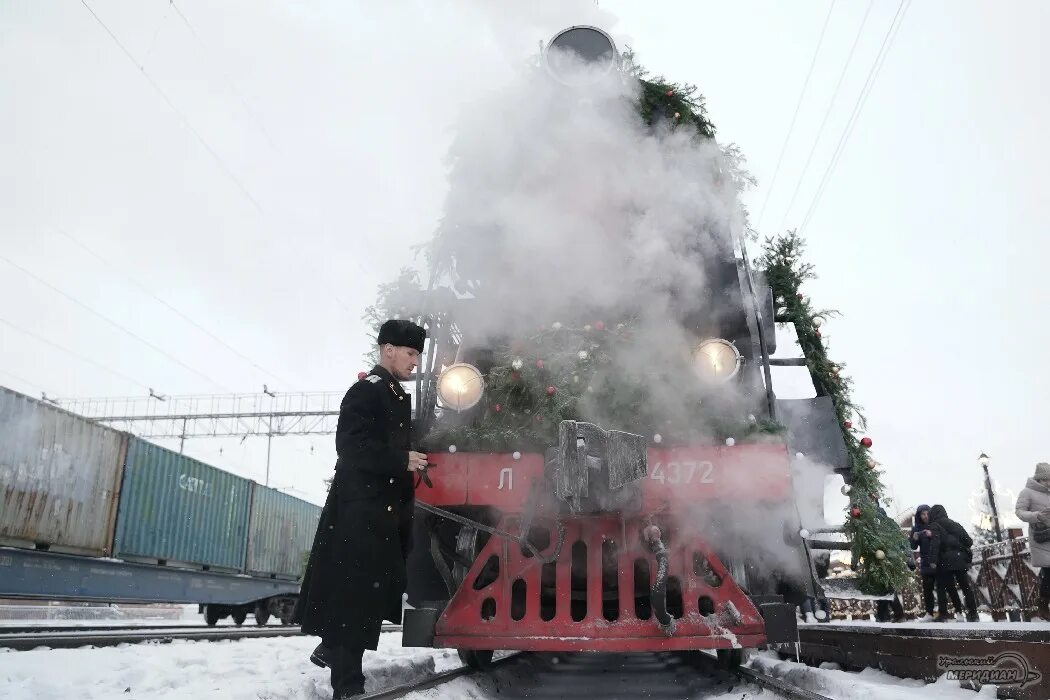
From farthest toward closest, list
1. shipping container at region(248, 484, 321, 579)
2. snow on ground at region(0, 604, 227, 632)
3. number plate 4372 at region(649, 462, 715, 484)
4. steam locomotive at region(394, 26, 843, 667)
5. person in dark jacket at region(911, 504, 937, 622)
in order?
snow on ground at region(0, 604, 227, 632), shipping container at region(248, 484, 321, 579), person in dark jacket at region(911, 504, 937, 622), number plate 4372 at region(649, 462, 715, 484), steam locomotive at region(394, 26, 843, 667)

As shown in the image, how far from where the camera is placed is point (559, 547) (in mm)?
3096

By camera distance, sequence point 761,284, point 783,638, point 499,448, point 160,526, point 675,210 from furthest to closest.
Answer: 1. point 160,526
2. point 761,284
3. point 675,210
4. point 499,448
5. point 783,638

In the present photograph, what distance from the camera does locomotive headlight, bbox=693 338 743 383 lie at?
343cm

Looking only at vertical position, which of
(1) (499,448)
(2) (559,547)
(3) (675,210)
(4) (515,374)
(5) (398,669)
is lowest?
(5) (398,669)

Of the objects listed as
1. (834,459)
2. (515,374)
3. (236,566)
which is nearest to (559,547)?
(515,374)

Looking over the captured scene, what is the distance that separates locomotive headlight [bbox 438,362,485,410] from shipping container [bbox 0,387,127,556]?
802 cm

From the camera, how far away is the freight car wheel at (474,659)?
3.71 metres

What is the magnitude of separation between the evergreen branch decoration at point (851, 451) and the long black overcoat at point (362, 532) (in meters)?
2.19

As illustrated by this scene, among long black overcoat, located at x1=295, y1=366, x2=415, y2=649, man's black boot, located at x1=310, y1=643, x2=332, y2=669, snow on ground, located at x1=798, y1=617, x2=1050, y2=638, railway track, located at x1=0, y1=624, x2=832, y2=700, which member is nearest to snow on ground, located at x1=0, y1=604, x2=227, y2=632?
railway track, located at x1=0, y1=624, x2=832, y2=700

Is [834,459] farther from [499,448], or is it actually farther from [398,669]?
[398,669]

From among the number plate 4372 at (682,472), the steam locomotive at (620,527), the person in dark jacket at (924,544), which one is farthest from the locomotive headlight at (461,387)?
the person in dark jacket at (924,544)

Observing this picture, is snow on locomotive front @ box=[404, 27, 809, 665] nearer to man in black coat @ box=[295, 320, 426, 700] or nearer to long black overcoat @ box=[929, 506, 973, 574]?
man in black coat @ box=[295, 320, 426, 700]

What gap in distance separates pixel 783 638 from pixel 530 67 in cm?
360

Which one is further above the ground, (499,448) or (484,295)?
(484,295)
